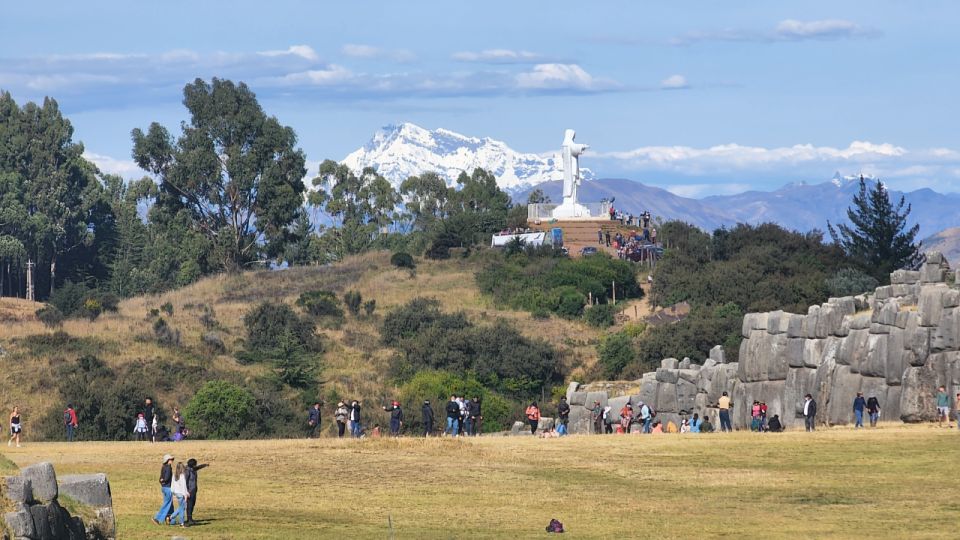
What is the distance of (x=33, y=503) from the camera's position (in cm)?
2553

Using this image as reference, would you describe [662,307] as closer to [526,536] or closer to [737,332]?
[737,332]

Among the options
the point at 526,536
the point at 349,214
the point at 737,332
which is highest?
the point at 349,214

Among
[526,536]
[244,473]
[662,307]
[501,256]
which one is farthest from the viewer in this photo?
[501,256]

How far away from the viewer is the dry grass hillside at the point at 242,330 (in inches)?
3091

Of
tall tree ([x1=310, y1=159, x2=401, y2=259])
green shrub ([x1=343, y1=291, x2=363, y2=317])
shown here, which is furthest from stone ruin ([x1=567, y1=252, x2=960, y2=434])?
tall tree ([x1=310, y1=159, x2=401, y2=259])

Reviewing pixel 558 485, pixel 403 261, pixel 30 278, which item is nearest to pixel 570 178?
pixel 403 261

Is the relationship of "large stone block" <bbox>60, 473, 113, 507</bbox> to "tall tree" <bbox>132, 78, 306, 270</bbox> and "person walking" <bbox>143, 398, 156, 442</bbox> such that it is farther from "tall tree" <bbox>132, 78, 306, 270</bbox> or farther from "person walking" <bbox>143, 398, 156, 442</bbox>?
"tall tree" <bbox>132, 78, 306, 270</bbox>

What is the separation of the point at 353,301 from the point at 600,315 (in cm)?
1533

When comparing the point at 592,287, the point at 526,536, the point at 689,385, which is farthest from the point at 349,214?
the point at 526,536

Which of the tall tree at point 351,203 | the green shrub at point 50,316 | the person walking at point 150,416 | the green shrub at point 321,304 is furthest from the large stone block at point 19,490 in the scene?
the tall tree at point 351,203

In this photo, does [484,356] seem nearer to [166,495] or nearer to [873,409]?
[873,409]

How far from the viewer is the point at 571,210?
126 m

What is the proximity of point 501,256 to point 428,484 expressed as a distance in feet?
234

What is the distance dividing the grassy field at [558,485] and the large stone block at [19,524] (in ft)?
18.2
